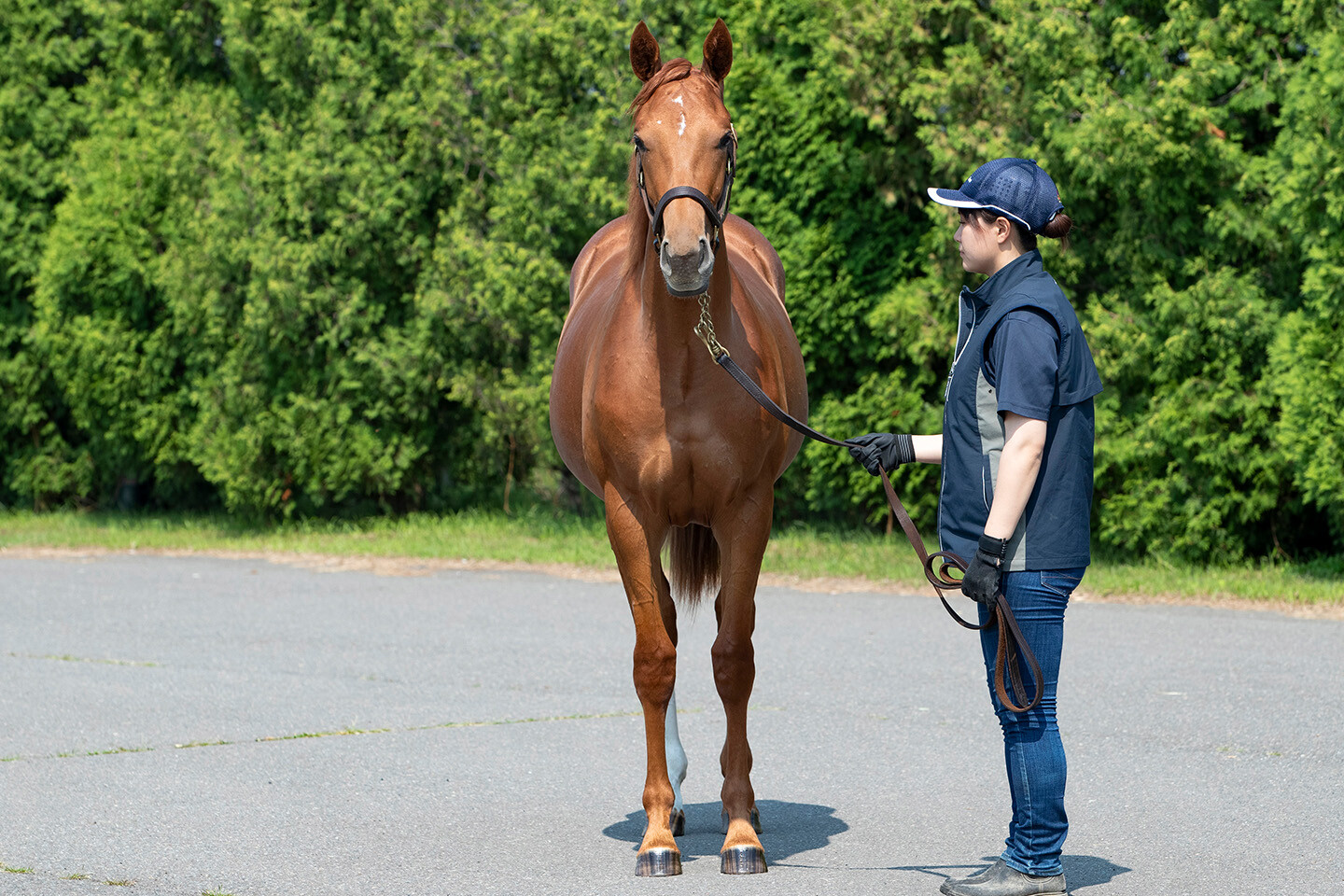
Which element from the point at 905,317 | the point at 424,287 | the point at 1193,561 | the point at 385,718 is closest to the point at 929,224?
the point at 905,317

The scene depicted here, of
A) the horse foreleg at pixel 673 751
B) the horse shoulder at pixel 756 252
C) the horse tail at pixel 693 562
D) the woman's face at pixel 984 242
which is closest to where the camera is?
the woman's face at pixel 984 242

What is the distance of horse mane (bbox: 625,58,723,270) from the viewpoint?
4.33m

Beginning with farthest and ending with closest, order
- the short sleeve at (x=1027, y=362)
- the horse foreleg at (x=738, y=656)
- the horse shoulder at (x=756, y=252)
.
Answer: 1. the horse shoulder at (x=756, y=252)
2. the horse foreleg at (x=738, y=656)
3. the short sleeve at (x=1027, y=362)

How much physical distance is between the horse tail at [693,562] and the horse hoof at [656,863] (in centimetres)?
136

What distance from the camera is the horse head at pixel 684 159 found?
13.0ft

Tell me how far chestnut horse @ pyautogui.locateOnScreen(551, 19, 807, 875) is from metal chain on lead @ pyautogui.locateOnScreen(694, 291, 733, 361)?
0.03 meters

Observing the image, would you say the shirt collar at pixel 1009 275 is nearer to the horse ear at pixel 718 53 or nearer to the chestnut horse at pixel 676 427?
the chestnut horse at pixel 676 427

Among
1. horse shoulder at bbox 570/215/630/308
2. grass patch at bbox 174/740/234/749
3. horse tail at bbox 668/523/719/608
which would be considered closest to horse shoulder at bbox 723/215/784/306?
horse shoulder at bbox 570/215/630/308

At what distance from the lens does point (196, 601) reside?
1123cm

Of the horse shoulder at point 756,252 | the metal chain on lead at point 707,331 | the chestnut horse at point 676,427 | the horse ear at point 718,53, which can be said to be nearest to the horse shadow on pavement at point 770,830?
the chestnut horse at point 676,427

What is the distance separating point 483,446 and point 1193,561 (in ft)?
27.2

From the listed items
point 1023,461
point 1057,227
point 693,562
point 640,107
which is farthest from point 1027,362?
point 693,562

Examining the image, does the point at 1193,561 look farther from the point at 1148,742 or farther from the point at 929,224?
the point at 1148,742

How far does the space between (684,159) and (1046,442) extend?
52.8 inches
